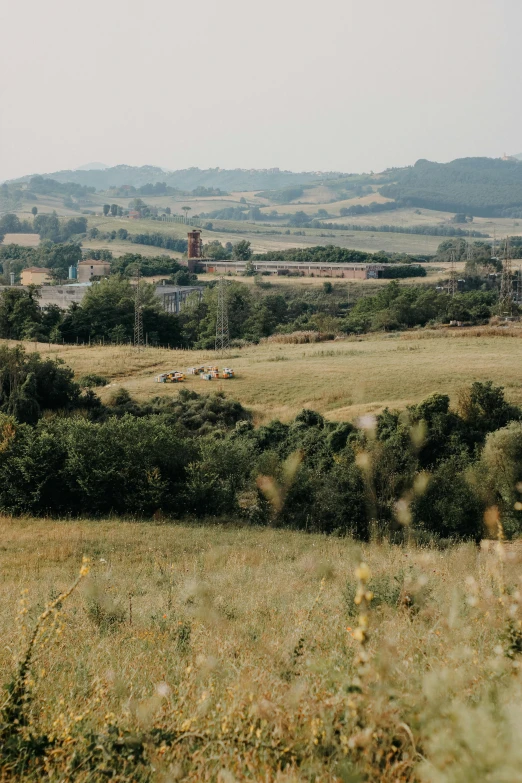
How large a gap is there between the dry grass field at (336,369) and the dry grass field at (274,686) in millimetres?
25671

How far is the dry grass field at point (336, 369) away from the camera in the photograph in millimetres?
38062

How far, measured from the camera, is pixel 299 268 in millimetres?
124625

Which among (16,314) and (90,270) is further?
(90,270)

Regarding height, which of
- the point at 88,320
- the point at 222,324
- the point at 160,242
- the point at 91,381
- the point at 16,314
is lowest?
the point at 88,320

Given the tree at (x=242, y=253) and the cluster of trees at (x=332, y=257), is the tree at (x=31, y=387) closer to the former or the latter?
the cluster of trees at (x=332, y=257)

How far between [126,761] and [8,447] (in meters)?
19.5

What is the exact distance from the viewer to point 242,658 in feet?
19.4

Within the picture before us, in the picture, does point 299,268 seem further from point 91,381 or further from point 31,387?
point 31,387

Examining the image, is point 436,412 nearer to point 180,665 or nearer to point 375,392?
point 375,392

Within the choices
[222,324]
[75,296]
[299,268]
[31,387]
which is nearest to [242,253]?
[299,268]

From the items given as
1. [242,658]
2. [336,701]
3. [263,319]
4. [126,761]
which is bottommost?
[263,319]

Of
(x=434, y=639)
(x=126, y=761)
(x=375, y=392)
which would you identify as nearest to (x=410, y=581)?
(x=434, y=639)

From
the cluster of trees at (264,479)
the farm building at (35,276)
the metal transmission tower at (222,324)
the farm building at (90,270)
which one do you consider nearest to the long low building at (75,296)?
the metal transmission tower at (222,324)

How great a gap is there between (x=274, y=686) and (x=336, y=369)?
4077cm
